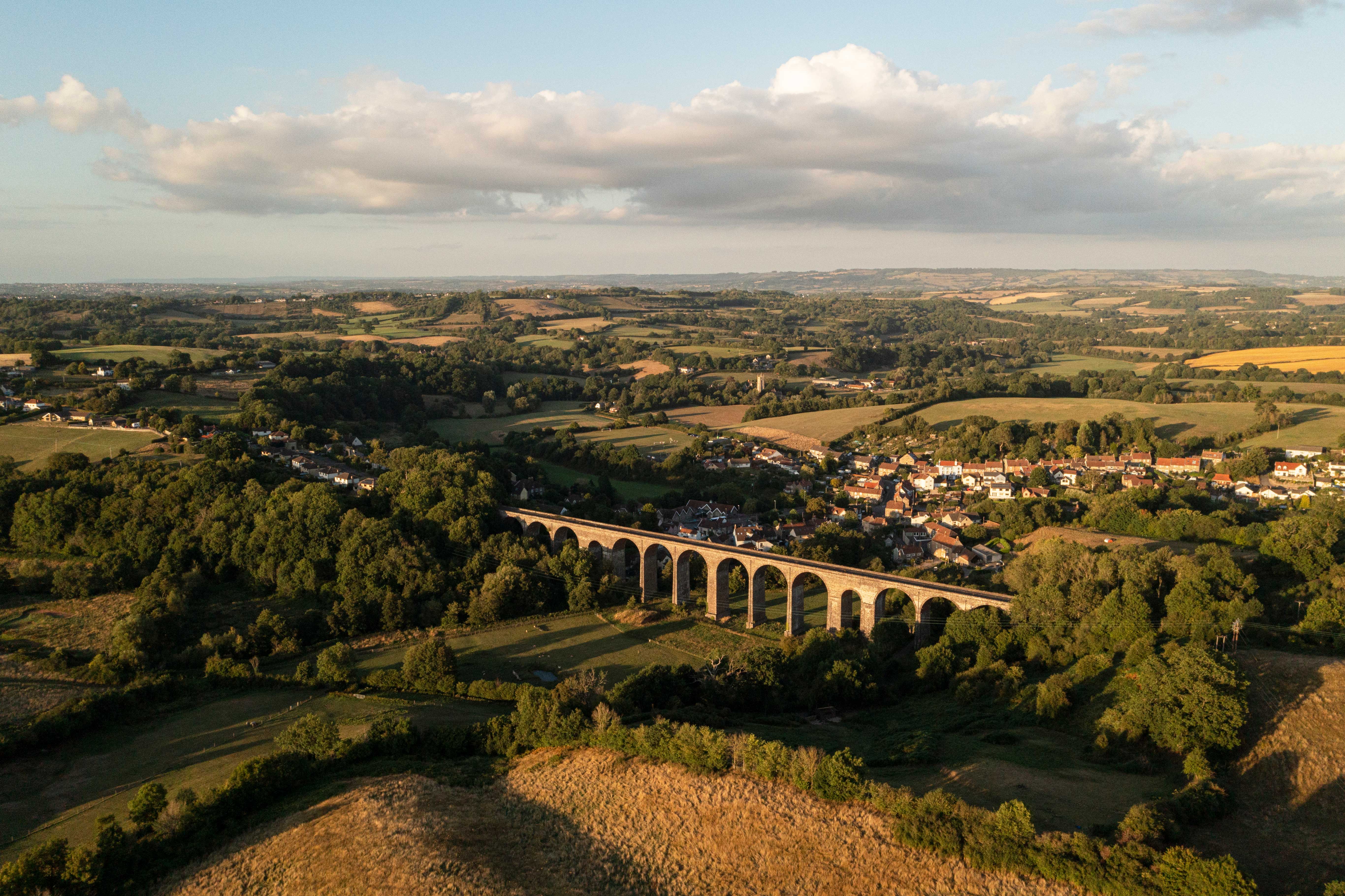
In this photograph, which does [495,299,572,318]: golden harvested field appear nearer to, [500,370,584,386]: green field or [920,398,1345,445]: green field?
[500,370,584,386]: green field

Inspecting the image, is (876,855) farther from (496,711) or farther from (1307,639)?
(1307,639)

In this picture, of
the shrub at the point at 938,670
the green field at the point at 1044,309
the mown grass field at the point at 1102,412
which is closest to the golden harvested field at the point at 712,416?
the mown grass field at the point at 1102,412

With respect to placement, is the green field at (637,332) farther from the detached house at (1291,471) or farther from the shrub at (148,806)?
the shrub at (148,806)

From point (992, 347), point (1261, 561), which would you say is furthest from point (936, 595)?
point (992, 347)

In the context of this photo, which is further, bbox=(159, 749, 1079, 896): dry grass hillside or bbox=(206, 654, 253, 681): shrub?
bbox=(206, 654, 253, 681): shrub

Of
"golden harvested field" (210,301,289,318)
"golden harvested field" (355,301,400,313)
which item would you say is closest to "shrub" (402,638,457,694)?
"golden harvested field" (210,301,289,318)
